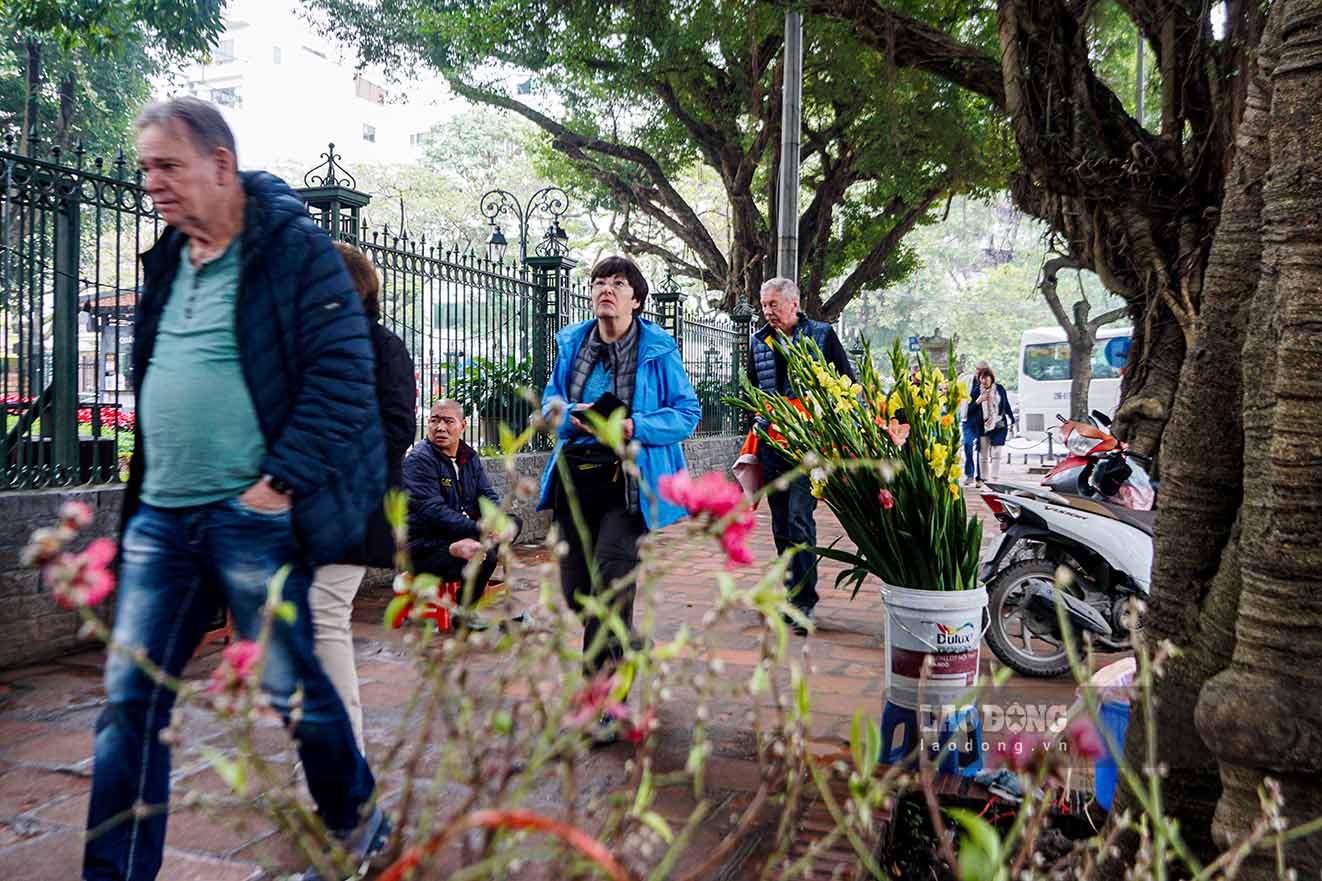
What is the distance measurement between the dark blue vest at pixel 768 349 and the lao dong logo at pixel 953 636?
9.07 feet

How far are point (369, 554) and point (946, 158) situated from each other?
1806 cm

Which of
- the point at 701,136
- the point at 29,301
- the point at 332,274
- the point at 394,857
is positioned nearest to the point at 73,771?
the point at 332,274

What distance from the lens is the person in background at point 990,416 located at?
59.2ft

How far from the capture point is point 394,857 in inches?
37.4

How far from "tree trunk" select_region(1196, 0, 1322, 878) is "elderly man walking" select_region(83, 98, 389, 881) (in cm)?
177

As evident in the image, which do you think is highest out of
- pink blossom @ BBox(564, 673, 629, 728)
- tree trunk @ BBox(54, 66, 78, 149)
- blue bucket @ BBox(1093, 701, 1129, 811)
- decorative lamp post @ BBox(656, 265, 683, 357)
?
tree trunk @ BBox(54, 66, 78, 149)

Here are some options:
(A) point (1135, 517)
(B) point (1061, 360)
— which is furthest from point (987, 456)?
(B) point (1061, 360)

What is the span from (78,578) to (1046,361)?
36.5 m

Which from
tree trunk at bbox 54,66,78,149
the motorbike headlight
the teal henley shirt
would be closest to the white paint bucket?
the teal henley shirt

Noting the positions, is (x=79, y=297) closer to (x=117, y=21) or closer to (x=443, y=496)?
(x=443, y=496)

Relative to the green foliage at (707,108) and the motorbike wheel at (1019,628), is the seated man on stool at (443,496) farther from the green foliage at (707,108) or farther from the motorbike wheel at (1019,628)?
the green foliage at (707,108)

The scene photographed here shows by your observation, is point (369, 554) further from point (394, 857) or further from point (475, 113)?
point (475, 113)

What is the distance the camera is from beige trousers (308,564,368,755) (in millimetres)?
2928

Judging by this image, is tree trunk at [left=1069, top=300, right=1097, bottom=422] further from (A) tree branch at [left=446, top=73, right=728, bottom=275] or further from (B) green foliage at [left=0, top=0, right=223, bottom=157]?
(B) green foliage at [left=0, top=0, right=223, bottom=157]
